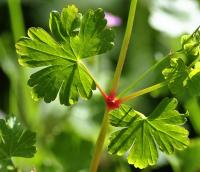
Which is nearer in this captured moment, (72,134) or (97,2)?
(72,134)

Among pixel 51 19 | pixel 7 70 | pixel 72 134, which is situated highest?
pixel 51 19

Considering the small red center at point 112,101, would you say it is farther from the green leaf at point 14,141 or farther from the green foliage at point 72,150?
the green foliage at point 72,150

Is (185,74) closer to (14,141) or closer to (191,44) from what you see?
(191,44)

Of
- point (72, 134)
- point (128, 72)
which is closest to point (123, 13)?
point (128, 72)

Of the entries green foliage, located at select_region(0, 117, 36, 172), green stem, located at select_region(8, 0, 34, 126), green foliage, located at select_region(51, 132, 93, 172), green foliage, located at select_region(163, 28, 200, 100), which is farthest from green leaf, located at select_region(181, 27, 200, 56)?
green stem, located at select_region(8, 0, 34, 126)

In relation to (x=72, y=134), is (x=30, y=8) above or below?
above

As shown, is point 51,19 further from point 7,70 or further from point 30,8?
point 30,8

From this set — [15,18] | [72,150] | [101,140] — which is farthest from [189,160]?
[15,18]
